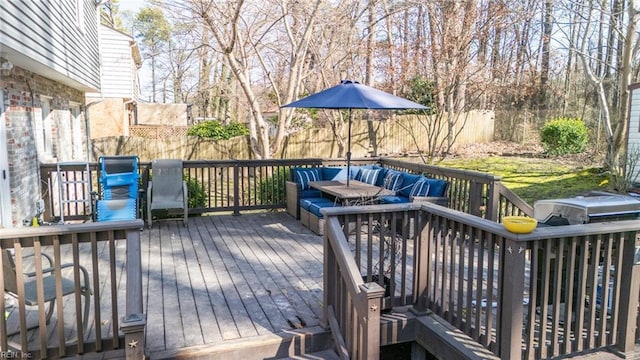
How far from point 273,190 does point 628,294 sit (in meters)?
5.47

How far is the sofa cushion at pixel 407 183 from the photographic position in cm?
607

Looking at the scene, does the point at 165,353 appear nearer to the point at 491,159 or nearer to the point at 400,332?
the point at 400,332

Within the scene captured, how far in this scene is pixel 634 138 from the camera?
10156 millimetres

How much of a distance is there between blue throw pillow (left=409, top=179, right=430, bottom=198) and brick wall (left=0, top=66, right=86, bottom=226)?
4754 mm

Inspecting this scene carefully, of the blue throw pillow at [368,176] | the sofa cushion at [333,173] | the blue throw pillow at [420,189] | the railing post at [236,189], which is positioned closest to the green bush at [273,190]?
the railing post at [236,189]

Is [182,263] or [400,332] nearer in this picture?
[400,332]

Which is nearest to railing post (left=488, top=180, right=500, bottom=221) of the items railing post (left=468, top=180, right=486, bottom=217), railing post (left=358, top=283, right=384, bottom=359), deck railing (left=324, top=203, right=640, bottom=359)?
railing post (left=468, top=180, right=486, bottom=217)

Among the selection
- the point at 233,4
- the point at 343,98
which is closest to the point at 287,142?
the point at 233,4

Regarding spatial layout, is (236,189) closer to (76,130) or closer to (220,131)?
(76,130)

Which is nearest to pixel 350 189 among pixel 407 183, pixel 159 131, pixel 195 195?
pixel 407 183

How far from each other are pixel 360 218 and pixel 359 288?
0.71 m

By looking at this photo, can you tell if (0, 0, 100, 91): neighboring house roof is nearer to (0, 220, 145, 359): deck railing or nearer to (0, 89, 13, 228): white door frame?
(0, 89, 13, 228): white door frame

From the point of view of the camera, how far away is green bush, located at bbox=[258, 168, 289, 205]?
746cm

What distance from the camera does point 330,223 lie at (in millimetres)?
3109
